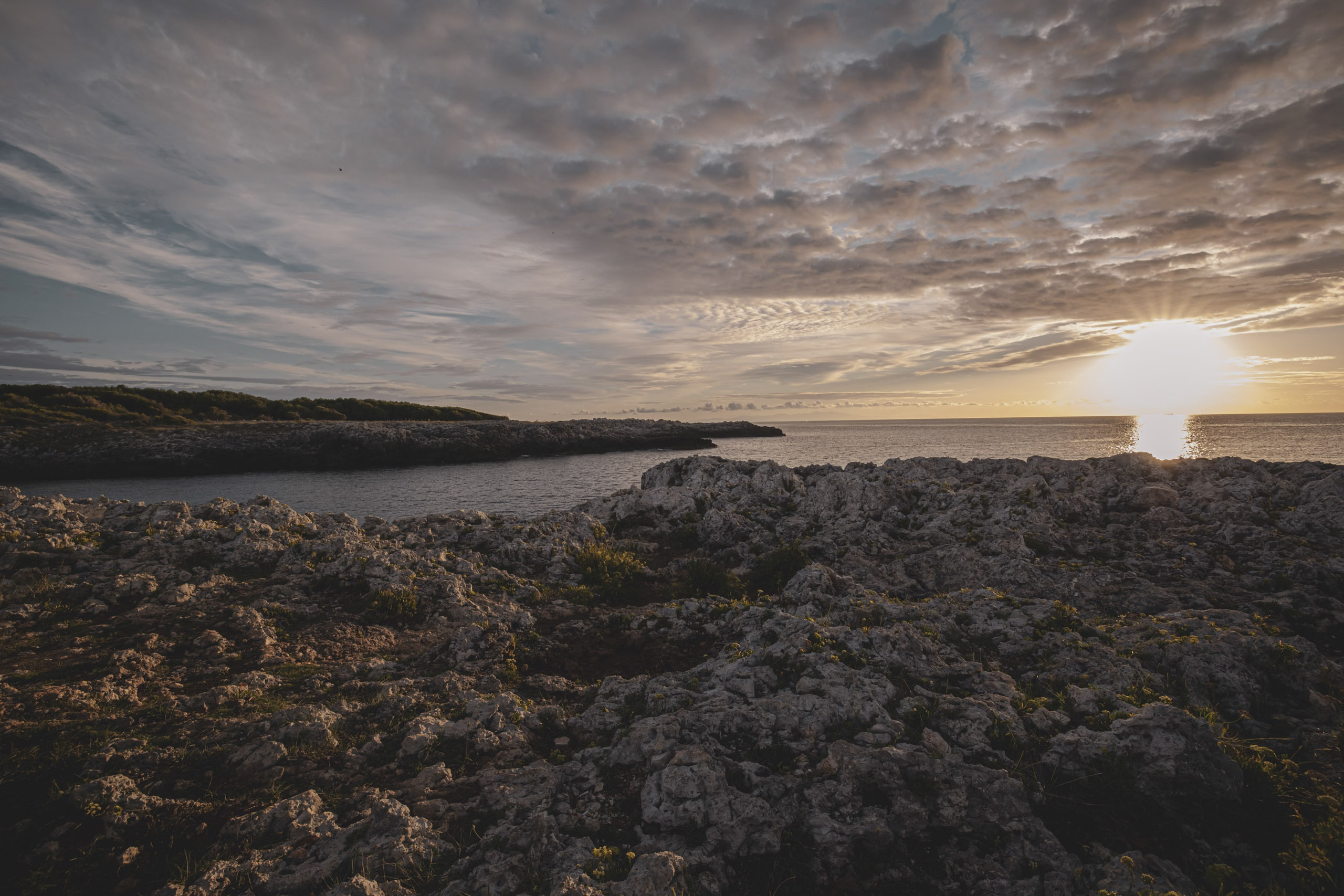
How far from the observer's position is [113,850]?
633 cm

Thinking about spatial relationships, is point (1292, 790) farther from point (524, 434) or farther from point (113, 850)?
point (524, 434)

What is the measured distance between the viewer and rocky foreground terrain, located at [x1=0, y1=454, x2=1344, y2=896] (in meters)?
6.12

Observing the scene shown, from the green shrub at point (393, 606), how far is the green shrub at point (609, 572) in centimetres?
571

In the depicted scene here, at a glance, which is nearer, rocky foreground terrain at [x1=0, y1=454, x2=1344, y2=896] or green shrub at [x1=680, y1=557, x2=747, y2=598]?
rocky foreground terrain at [x1=0, y1=454, x2=1344, y2=896]

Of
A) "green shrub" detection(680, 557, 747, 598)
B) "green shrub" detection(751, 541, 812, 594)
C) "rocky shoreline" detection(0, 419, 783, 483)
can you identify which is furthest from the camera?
"rocky shoreline" detection(0, 419, 783, 483)

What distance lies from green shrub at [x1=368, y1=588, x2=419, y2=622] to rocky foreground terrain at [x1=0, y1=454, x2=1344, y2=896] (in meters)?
0.07

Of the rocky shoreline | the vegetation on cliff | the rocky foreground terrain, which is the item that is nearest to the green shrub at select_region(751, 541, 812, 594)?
the rocky foreground terrain

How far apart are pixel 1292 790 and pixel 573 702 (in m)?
11.1

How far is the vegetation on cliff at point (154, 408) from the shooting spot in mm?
84688

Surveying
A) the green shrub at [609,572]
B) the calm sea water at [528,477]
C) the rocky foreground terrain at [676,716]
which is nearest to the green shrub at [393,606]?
the rocky foreground terrain at [676,716]

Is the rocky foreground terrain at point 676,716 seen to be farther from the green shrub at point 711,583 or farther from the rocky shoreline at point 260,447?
the rocky shoreline at point 260,447

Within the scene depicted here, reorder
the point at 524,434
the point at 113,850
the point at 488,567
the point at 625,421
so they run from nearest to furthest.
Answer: the point at 113,850 < the point at 488,567 < the point at 524,434 < the point at 625,421

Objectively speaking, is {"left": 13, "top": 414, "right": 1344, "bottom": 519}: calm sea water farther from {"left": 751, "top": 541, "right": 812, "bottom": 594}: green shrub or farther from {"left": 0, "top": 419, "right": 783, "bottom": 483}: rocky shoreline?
{"left": 751, "top": 541, "right": 812, "bottom": 594}: green shrub

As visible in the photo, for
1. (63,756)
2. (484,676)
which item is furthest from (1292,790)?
(63,756)
